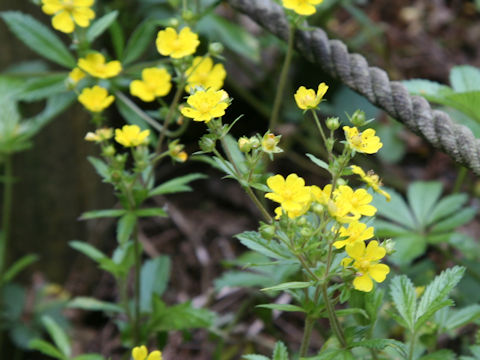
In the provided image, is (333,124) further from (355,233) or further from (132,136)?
(132,136)

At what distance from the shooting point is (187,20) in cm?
135

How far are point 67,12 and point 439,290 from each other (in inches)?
39.5

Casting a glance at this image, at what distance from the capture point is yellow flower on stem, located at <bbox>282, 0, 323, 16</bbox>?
1156mm

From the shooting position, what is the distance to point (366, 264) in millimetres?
917

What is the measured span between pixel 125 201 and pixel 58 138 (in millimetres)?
909

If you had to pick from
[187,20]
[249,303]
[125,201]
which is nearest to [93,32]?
[187,20]

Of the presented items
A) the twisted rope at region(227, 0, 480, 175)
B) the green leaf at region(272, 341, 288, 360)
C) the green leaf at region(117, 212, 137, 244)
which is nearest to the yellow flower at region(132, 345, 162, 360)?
the green leaf at region(272, 341, 288, 360)

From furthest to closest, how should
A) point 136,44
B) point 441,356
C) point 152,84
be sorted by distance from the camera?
1. point 136,44
2. point 152,84
3. point 441,356

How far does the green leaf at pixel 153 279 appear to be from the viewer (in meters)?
1.72

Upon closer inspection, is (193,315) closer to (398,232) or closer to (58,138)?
(398,232)

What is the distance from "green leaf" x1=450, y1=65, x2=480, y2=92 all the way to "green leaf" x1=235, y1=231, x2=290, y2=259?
728 mm

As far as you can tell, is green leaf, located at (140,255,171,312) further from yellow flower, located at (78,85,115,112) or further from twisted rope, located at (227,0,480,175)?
twisted rope, located at (227,0,480,175)

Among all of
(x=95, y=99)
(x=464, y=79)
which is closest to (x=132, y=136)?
(x=95, y=99)

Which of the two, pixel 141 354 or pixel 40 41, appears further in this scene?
pixel 40 41
